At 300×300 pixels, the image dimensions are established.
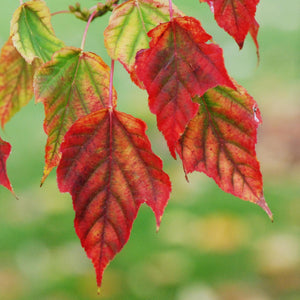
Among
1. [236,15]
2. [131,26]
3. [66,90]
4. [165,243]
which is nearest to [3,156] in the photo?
[66,90]

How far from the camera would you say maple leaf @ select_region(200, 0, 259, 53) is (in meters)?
0.66

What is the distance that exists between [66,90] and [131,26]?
12 cm

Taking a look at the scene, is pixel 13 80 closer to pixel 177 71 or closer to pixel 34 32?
pixel 34 32

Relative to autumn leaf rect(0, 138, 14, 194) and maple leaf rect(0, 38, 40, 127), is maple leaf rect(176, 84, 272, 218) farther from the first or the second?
maple leaf rect(0, 38, 40, 127)

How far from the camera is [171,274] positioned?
9.05 feet

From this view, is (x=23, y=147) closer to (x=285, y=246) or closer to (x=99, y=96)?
(x=285, y=246)

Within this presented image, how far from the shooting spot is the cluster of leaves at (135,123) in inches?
25.9

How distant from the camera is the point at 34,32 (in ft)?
2.60

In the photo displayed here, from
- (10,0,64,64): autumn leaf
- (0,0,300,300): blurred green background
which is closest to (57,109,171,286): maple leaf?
(10,0,64,64): autumn leaf

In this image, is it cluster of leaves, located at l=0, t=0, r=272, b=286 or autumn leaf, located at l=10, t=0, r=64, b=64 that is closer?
cluster of leaves, located at l=0, t=0, r=272, b=286

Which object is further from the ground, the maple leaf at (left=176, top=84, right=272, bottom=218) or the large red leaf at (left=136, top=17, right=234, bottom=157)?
the large red leaf at (left=136, top=17, right=234, bottom=157)

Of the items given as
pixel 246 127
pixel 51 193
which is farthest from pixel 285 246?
pixel 246 127

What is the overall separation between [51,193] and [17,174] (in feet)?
0.71

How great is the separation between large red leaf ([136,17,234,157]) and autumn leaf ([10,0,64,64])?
19cm
